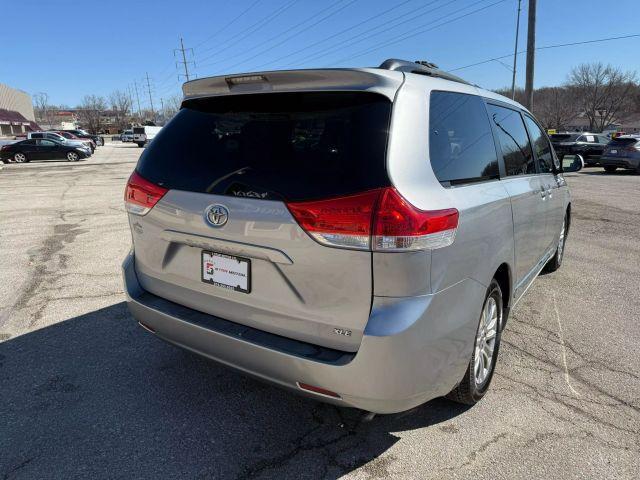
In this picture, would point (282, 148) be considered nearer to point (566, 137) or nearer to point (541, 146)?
point (541, 146)

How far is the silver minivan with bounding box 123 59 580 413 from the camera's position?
6.50 feet

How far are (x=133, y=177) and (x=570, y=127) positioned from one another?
110039 millimetres

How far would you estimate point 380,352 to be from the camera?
6.42ft

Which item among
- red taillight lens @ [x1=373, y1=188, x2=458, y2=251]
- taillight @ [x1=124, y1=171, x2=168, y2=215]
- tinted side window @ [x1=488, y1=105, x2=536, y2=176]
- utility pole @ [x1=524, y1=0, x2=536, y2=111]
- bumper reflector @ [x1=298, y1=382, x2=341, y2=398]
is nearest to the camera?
red taillight lens @ [x1=373, y1=188, x2=458, y2=251]

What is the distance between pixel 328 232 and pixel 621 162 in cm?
2251

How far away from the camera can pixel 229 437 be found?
2.54 meters

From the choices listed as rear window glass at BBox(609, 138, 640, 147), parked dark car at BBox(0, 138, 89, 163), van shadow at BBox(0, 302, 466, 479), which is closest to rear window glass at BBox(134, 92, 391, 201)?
van shadow at BBox(0, 302, 466, 479)

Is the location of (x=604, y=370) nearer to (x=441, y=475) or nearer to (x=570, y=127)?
(x=441, y=475)

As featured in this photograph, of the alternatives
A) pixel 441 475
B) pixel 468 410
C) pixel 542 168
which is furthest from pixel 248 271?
pixel 542 168

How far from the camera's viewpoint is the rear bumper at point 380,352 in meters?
1.97

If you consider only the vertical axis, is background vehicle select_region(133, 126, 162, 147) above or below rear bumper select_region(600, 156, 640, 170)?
above

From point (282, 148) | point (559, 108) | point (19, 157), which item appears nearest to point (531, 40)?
point (282, 148)

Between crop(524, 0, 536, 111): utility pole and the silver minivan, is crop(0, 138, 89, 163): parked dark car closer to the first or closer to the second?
crop(524, 0, 536, 111): utility pole

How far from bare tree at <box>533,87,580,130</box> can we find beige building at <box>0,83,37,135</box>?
9582 cm
